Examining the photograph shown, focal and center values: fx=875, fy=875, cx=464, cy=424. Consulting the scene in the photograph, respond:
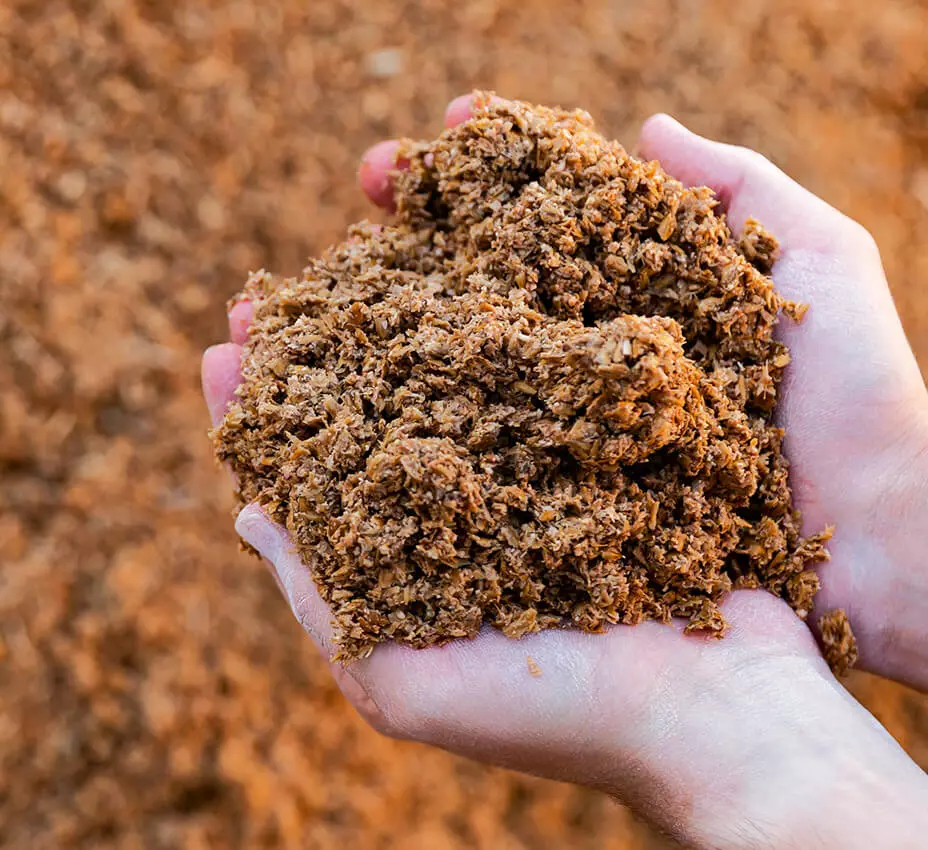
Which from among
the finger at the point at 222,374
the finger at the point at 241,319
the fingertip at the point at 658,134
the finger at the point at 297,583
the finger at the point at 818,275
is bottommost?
the finger at the point at 297,583

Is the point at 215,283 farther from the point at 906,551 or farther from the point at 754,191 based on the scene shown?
the point at 906,551

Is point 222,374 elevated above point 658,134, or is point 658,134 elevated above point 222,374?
point 658,134

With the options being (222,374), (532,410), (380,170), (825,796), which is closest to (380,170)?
(380,170)

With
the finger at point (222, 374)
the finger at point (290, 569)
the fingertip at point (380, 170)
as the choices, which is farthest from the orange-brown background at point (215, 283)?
the finger at point (290, 569)

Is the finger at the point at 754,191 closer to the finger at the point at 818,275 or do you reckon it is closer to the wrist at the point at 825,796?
the finger at the point at 818,275

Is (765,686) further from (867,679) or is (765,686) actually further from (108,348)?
(108,348)

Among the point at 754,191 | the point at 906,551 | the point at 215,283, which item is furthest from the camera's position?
the point at 215,283

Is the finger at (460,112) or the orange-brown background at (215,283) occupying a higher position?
the finger at (460,112)
